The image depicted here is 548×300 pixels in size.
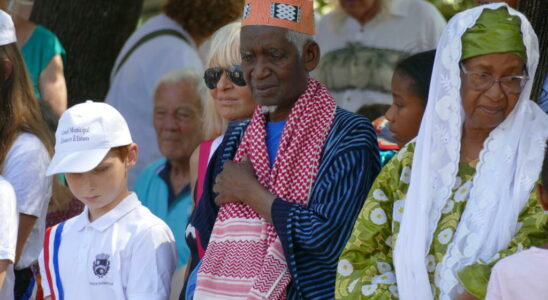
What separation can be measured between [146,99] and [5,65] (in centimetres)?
242

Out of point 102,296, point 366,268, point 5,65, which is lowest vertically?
point 102,296

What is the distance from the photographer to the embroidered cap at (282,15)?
16.2 feet

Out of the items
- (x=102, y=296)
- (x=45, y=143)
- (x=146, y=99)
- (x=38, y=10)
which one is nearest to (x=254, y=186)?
(x=102, y=296)

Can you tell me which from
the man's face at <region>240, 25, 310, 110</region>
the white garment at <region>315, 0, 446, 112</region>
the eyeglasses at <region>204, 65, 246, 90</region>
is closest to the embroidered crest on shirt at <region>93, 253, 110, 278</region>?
the man's face at <region>240, 25, 310, 110</region>

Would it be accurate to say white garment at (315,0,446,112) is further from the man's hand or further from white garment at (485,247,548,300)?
white garment at (485,247,548,300)

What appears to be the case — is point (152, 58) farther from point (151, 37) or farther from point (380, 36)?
point (380, 36)

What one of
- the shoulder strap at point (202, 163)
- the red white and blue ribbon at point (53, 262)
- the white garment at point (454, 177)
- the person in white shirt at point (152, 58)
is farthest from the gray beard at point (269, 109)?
the person in white shirt at point (152, 58)

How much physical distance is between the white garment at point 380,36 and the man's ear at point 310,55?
220 centimetres

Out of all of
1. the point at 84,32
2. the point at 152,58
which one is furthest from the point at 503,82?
the point at 84,32

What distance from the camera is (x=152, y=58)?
8.14 m

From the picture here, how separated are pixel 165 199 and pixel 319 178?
2406 millimetres

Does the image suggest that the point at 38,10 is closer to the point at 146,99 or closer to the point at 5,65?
the point at 146,99

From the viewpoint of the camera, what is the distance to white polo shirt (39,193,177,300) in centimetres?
509

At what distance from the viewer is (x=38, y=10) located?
860cm
